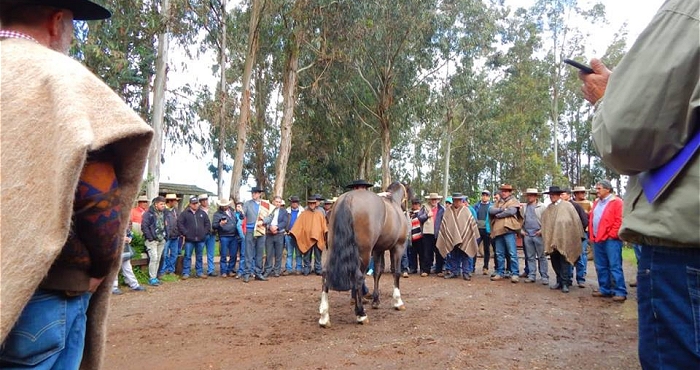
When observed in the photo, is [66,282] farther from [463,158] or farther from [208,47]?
[463,158]

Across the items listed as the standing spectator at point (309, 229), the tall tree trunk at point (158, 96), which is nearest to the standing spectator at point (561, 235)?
the standing spectator at point (309, 229)

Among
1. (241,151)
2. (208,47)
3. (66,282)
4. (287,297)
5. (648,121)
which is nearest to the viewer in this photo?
(648,121)

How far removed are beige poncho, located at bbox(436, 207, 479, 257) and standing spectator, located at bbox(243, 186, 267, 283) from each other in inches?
163

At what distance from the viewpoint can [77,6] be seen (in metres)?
1.51

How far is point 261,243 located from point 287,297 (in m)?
2.79

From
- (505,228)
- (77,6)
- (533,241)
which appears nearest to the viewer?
(77,6)

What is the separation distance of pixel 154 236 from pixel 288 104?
8.83 metres

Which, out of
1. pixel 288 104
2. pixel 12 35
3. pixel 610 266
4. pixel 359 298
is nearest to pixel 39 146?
pixel 12 35

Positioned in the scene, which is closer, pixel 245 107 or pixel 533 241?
pixel 533 241

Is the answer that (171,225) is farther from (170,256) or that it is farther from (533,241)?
(533,241)

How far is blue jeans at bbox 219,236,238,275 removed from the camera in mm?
10898

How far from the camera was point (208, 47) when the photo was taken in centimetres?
1784

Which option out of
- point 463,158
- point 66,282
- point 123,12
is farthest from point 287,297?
point 463,158

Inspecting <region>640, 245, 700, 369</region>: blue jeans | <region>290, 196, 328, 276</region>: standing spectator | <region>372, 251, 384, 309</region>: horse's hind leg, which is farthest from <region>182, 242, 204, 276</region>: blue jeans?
<region>640, 245, 700, 369</region>: blue jeans
